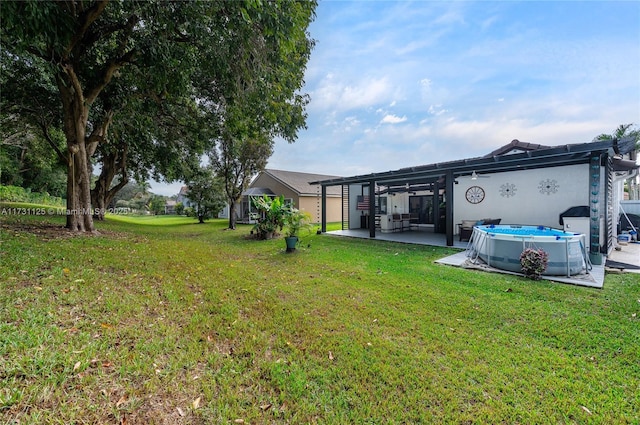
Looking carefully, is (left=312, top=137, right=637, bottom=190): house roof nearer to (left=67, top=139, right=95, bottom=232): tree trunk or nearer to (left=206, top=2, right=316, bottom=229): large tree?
(left=206, top=2, right=316, bottom=229): large tree

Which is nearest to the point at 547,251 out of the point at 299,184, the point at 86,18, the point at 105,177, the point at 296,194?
the point at 86,18

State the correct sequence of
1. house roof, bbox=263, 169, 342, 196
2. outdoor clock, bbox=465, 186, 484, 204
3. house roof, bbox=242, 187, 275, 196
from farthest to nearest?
house roof, bbox=242, 187, 275, 196, house roof, bbox=263, 169, 342, 196, outdoor clock, bbox=465, 186, 484, 204

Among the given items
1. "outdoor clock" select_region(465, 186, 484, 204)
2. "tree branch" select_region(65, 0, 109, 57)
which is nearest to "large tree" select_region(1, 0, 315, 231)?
"tree branch" select_region(65, 0, 109, 57)

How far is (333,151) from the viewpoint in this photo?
62.2ft

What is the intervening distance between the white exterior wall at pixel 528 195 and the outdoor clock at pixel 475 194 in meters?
0.14

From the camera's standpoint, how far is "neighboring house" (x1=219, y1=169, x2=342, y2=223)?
21.7 m

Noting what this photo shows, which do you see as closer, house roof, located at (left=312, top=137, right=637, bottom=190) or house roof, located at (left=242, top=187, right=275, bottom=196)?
house roof, located at (left=312, top=137, right=637, bottom=190)

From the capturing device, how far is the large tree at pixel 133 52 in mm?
4910

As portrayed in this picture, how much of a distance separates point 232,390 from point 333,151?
58.4 ft

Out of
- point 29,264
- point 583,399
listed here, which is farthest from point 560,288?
point 29,264

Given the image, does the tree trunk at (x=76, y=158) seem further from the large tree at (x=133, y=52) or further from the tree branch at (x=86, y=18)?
the tree branch at (x=86, y=18)

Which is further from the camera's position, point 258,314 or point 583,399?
point 258,314

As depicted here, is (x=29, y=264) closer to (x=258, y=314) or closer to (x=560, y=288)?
(x=258, y=314)

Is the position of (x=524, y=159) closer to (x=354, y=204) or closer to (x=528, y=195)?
(x=528, y=195)
